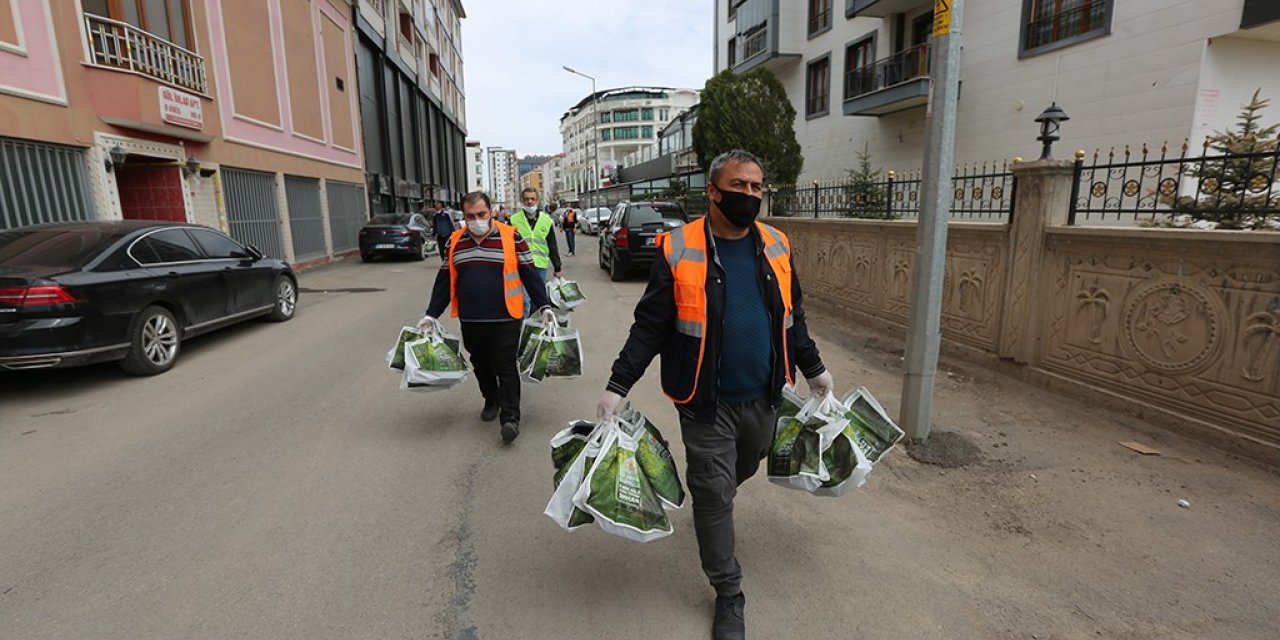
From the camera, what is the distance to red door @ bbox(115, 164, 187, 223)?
1215 cm

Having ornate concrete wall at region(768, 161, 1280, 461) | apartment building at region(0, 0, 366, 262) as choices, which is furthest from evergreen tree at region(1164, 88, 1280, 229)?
apartment building at region(0, 0, 366, 262)

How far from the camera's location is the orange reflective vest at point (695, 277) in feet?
7.96

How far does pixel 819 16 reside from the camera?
22.2 meters

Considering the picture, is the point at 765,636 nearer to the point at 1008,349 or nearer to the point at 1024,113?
the point at 1008,349

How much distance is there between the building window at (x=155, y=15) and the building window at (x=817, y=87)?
60.4 ft

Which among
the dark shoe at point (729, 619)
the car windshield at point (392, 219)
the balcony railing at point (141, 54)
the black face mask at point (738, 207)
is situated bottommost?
the dark shoe at point (729, 619)

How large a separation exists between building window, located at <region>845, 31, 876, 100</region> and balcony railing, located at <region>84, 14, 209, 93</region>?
1700 cm

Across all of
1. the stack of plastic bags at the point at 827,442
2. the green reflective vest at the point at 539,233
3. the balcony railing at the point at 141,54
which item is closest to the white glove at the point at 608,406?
the stack of plastic bags at the point at 827,442

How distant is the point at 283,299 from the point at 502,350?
6403mm

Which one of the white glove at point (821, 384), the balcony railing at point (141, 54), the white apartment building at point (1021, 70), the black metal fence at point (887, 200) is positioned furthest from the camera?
the white apartment building at point (1021, 70)

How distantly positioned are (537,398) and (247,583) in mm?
3028

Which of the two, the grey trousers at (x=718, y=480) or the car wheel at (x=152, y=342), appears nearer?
the grey trousers at (x=718, y=480)

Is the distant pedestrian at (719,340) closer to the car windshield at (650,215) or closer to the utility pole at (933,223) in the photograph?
the utility pole at (933,223)

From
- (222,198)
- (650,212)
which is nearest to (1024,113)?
(650,212)
